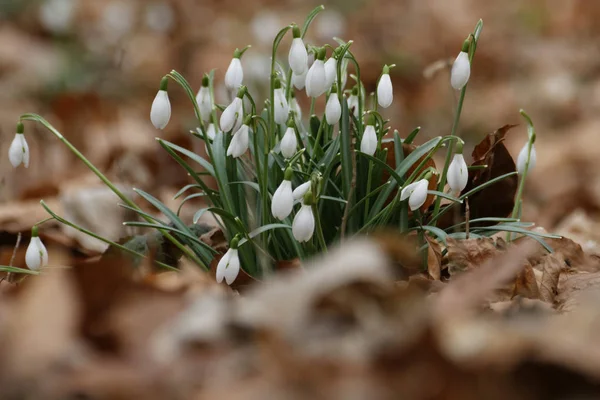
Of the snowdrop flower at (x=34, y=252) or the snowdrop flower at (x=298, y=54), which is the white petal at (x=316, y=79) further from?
the snowdrop flower at (x=34, y=252)

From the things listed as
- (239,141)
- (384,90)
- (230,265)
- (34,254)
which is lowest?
(34,254)

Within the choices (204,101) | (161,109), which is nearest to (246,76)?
(204,101)

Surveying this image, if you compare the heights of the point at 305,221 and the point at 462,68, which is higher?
the point at 462,68

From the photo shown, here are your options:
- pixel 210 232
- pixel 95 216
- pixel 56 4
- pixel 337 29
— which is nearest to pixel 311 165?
pixel 210 232

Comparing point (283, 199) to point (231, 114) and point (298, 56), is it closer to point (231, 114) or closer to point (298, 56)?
point (231, 114)

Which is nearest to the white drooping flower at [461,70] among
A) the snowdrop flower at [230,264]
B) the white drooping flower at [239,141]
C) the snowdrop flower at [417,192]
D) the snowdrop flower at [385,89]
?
the snowdrop flower at [385,89]

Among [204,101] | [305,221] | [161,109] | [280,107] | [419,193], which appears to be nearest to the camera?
[305,221]

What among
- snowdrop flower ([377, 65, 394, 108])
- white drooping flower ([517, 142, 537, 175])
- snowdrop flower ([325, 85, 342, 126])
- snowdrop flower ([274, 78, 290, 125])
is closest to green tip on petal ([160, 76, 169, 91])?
snowdrop flower ([274, 78, 290, 125])
